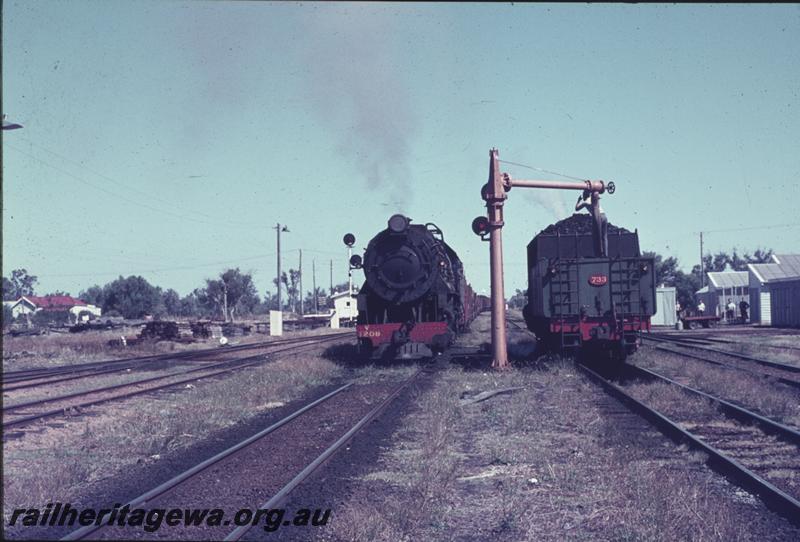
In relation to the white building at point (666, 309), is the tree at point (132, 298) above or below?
above

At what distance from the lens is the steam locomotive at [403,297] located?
16.9m

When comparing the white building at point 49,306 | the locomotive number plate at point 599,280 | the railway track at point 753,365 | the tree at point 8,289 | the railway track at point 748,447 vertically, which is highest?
the tree at point 8,289

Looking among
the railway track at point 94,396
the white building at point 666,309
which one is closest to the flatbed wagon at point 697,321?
the white building at point 666,309

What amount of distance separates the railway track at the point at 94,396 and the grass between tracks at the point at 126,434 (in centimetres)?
52

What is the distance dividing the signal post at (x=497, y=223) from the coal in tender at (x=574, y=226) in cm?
112

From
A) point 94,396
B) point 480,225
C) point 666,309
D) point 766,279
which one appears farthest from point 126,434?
point 766,279

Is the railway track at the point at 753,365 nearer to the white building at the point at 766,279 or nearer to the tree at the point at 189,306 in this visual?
the white building at the point at 766,279

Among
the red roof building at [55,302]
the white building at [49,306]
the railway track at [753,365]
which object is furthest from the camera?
the red roof building at [55,302]

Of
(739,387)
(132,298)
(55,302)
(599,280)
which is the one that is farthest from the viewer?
(55,302)

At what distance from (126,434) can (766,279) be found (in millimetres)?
46659

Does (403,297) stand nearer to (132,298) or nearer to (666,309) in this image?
(666,309)

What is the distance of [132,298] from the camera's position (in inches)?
3688

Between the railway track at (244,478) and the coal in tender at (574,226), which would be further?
the coal in tender at (574,226)

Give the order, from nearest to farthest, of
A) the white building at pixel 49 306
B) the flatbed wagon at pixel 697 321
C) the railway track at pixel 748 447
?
the railway track at pixel 748 447, the flatbed wagon at pixel 697 321, the white building at pixel 49 306
